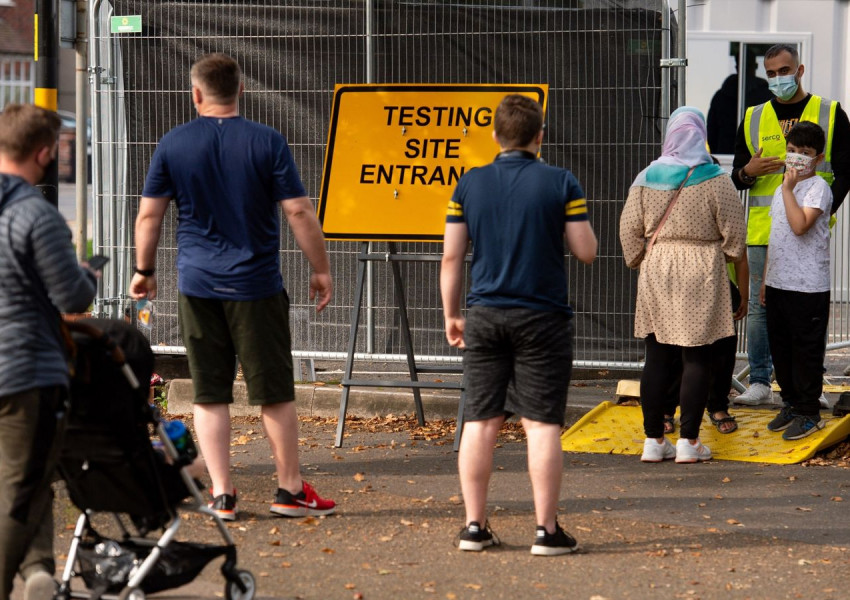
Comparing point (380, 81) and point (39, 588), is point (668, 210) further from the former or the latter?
point (39, 588)

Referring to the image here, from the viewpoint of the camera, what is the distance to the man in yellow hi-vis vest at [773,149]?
808 centimetres

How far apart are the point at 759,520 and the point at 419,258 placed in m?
2.56

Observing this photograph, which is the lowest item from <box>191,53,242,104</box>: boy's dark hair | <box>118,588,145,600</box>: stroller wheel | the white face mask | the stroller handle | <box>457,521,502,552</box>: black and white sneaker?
<box>457,521,502,552</box>: black and white sneaker

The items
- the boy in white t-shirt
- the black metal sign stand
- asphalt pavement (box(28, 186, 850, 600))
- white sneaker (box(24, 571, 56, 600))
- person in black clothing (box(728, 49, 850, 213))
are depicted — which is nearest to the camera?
white sneaker (box(24, 571, 56, 600))

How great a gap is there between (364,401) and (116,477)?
445cm

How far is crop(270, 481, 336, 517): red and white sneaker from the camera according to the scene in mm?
6117

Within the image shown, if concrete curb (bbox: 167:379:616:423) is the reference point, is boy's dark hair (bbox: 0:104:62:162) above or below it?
above

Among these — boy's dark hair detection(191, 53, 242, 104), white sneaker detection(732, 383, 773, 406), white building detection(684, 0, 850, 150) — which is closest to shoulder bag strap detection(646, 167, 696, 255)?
white sneaker detection(732, 383, 773, 406)

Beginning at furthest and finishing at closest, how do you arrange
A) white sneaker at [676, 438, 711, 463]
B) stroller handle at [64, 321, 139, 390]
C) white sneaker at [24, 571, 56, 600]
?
white sneaker at [676, 438, 711, 463] → stroller handle at [64, 321, 139, 390] → white sneaker at [24, 571, 56, 600]

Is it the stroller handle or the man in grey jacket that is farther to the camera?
the stroller handle

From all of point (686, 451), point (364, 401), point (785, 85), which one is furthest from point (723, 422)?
point (364, 401)

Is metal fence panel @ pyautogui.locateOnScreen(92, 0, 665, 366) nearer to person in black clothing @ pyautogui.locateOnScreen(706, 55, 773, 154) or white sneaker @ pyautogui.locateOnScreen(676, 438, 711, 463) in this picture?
white sneaker @ pyautogui.locateOnScreen(676, 438, 711, 463)

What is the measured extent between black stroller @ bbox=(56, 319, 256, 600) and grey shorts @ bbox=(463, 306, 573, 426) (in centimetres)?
145

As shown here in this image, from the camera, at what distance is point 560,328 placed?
5531mm
